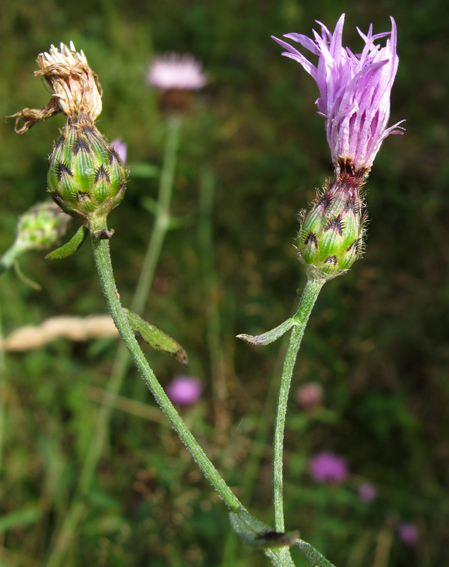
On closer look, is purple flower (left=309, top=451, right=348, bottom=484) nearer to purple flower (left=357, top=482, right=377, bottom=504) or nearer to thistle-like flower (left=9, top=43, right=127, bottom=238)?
purple flower (left=357, top=482, right=377, bottom=504)

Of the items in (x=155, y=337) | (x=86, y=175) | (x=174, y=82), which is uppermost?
(x=174, y=82)

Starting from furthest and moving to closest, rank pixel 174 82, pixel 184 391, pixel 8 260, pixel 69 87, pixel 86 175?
pixel 174 82
pixel 184 391
pixel 8 260
pixel 69 87
pixel 86 175

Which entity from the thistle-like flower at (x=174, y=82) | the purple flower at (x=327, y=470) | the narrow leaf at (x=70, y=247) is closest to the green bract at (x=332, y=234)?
the narrow leaf at (x=70, y=247)

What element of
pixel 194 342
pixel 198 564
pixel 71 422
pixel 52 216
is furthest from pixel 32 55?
pixel 198 564

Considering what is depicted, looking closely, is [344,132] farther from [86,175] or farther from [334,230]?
[86,175]

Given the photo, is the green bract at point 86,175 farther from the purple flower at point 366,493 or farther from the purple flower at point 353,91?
the purple flower at point 366,493

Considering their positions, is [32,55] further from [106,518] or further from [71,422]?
[106,518]

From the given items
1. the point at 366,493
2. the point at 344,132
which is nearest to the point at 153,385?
the point at 344,132

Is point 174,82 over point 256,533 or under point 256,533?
over
